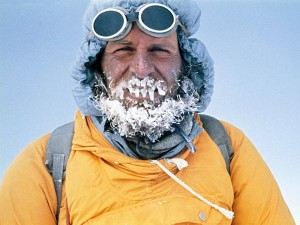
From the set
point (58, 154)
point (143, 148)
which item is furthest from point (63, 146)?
point (143, 148)

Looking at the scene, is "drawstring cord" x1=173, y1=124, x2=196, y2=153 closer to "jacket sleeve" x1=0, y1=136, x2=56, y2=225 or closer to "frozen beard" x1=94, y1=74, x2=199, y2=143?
"frozen beard" x1=94, y1=74, x2=199, y2=143

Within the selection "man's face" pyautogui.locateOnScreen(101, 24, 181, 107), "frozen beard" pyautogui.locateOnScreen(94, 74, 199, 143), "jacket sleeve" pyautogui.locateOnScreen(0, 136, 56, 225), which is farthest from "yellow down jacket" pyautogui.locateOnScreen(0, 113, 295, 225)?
"man's face" pyautogui.locateOnScreen(101, 24, 181, 107)

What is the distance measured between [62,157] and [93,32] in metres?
0.67

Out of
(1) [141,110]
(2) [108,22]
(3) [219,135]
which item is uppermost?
(2) [108,22]

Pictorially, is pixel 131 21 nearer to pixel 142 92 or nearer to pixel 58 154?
pixel 142 92

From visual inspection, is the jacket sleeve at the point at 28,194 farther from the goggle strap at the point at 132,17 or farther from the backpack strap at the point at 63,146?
the goggle strap at the point at 132,17

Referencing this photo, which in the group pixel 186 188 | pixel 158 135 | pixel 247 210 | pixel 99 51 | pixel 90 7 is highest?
pixel 90 7

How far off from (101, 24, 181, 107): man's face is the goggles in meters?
0.06

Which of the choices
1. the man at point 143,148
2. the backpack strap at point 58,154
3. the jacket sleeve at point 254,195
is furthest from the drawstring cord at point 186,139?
the backpack strap at point 58,154

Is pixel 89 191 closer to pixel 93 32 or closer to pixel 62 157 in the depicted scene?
pixel 62 157

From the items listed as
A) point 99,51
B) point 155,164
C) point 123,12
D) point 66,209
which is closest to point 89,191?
point 66,209

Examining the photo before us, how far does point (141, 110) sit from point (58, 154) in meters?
0.48

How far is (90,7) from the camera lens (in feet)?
8.52

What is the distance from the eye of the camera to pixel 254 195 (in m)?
2.47
